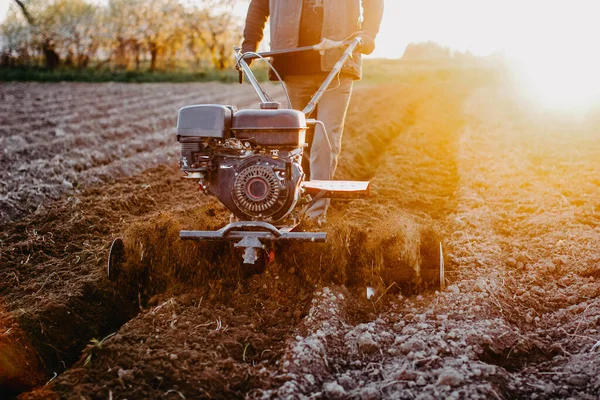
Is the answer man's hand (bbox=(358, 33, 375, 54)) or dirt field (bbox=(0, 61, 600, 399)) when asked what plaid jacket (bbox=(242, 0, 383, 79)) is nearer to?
man's hand (bbox=(358, 33, 375, 54))

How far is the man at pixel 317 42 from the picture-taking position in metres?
4.41

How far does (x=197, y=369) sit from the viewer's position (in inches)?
100

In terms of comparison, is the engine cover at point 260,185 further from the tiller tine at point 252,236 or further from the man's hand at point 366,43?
the man's hand at point 366,43

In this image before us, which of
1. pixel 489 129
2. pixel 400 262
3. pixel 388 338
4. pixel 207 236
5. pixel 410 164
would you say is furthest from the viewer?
pixel 489 129

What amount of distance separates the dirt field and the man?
649mm

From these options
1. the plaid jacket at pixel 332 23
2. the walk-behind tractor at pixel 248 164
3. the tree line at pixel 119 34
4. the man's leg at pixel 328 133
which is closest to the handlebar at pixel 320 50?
the plaid jacket at pixel 332 23

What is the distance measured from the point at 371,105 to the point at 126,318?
35.8 feet

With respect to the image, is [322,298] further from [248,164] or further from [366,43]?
[366,43]

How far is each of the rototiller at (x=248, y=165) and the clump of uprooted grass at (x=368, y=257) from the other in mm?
227

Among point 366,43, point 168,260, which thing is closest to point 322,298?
point 168,260

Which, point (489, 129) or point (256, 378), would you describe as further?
point (489, 129)

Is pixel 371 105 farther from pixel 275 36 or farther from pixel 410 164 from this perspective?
pixel 275 36

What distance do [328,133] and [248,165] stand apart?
1.28 m

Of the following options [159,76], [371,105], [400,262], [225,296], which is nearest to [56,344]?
[225,296]
